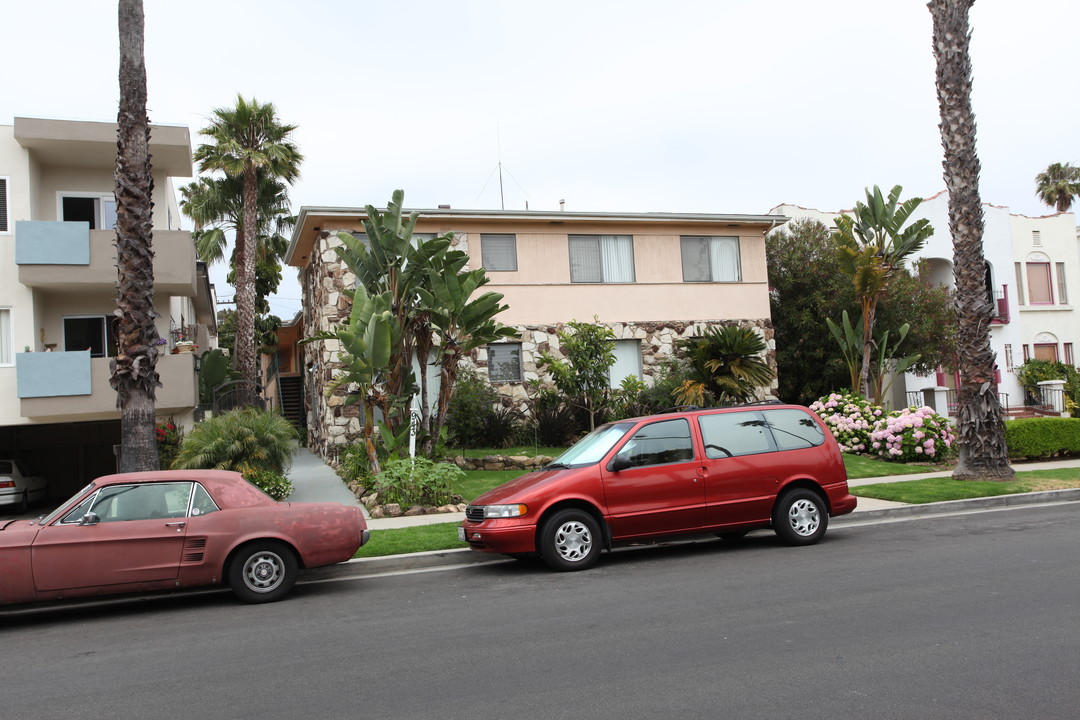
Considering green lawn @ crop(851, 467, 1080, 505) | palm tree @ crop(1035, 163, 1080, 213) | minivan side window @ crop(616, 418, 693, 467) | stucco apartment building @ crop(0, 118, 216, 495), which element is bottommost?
green lawn @ crop(851, 467, 1080, 505)

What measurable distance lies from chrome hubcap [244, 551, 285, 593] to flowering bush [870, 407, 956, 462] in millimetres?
14530

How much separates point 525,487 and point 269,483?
7080 mm

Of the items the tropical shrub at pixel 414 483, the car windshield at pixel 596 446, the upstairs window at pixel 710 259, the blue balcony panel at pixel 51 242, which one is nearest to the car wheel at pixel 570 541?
the car windshield at pixel 596 446

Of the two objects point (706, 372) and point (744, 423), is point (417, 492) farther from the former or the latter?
point (706, 372)

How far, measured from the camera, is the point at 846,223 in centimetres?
2122

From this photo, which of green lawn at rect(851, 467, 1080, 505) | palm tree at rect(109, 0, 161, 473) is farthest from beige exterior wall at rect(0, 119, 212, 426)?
green lawn at rect(851, 467, 1080, 505)

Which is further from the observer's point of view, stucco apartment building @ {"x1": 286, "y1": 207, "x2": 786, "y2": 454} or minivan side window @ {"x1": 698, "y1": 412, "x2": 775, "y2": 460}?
stucco apartment building @ {"x1": 286, "y1": 207, "x2": 786, "y2": 454}

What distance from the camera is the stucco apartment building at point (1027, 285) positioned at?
3184 cm

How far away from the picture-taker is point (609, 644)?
6.21 metres

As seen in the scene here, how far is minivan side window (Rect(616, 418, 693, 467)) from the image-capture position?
388 inches

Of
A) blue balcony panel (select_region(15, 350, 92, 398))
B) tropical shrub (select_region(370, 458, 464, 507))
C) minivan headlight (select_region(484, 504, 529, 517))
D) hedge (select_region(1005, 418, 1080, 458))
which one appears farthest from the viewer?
hedge (select_region(1005, 418, 1080, 458))

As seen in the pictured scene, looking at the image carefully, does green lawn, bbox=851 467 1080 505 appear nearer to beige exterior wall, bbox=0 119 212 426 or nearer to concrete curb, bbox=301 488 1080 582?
concrete curb, bbox=301 488 1080 582

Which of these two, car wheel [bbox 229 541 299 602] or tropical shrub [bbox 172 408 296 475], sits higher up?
tropical shrub [bbox 172 408 296 475]

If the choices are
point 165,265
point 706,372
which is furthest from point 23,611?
point 706,372
